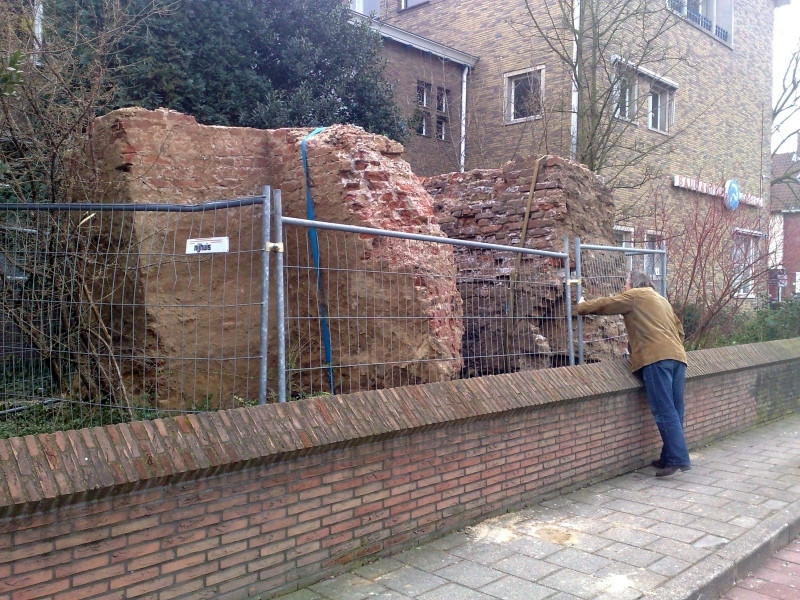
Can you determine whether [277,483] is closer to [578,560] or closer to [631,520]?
[578,560]

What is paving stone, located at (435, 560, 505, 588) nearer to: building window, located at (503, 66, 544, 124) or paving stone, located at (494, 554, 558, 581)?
paving stone, located at (494, 554, 558, 581)

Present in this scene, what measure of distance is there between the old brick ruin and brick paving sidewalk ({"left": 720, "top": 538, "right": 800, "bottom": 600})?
2.41m

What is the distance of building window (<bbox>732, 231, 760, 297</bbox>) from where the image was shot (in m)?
10.2

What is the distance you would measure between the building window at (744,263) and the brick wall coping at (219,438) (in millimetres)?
5813

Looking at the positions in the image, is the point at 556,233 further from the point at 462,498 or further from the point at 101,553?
the point at 101,553

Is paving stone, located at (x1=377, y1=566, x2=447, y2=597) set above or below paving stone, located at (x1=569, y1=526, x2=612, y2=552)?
above

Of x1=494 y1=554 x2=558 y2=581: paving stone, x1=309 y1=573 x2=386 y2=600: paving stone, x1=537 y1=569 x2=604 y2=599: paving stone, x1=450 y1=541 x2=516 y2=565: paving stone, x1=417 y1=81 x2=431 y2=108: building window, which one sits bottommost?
x1=537 y1=569 x2=604 y2=599: paving stone

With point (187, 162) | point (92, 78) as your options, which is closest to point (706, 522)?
point (187, 162)

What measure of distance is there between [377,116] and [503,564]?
9201 millimetres

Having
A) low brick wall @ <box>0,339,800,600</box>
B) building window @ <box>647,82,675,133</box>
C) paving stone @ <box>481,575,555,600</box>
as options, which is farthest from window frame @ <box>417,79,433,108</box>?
paving stone @ <box>481,575,555,600</box>

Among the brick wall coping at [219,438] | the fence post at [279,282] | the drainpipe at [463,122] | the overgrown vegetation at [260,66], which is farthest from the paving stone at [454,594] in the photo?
the drainpipe at [463,122]

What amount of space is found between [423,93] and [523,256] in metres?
11.8

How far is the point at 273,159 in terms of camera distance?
235 inches

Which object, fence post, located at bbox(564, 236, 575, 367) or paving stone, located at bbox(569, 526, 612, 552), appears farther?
fence post, located at bbox(564, 236, 575, 367)
